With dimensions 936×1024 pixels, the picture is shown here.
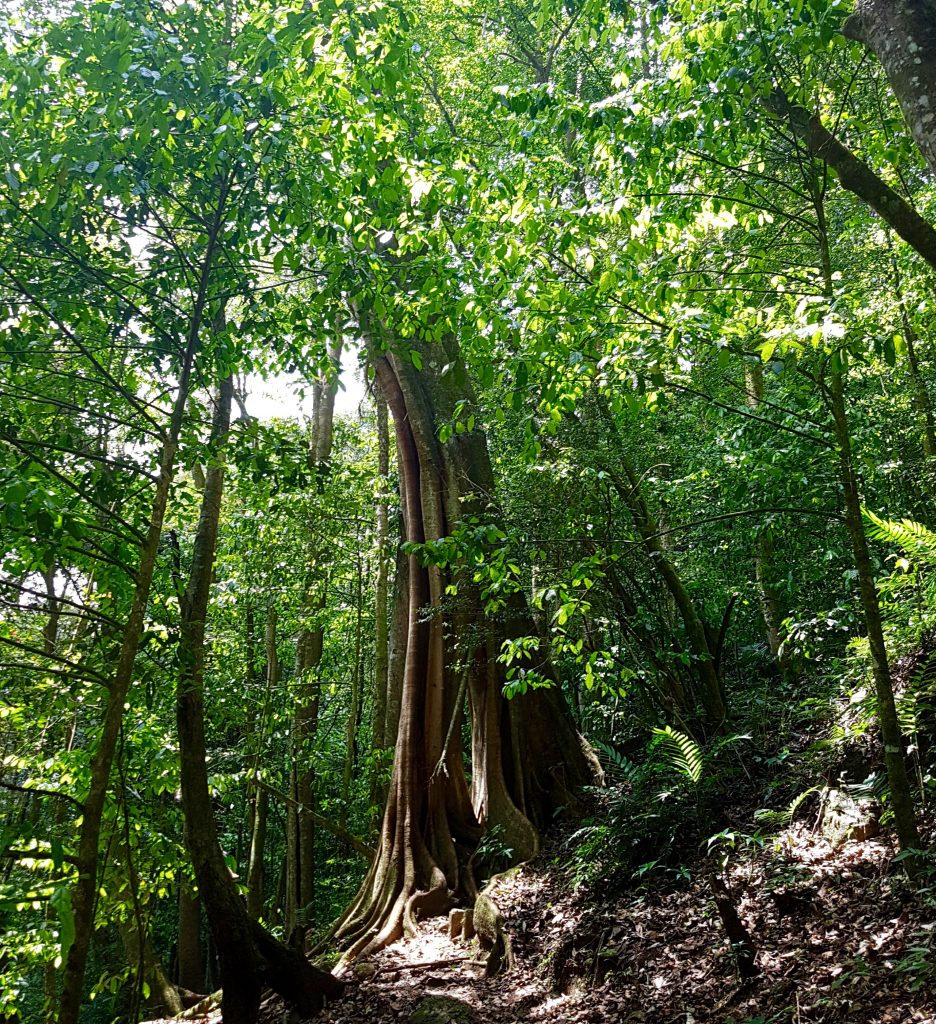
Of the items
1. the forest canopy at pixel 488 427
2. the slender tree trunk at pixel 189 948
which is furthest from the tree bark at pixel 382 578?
the slender tree trunk at pixel 189 948

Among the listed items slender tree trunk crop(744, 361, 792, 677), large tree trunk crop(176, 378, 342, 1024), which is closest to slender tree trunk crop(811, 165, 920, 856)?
large tree trunk crop(176, 378, 342, 1024)

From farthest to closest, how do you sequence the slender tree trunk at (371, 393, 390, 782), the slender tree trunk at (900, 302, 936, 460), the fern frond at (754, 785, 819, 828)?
the slender tree trunk at (371, 393, 390, 782) → the slender tree trunk at (900, 302, 936, 460) → the fern frond at (754, 785, 819, 828)

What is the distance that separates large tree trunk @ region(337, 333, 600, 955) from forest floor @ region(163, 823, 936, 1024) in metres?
0.90

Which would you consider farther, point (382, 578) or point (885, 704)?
point (382, 578)

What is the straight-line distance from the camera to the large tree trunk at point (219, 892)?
498 centimetres

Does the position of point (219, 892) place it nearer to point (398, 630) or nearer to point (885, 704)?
point (885, 704)

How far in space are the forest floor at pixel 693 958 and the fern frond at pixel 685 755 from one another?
67 centimetres

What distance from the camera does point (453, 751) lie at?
804 centimetres

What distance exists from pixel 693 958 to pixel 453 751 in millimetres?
4009

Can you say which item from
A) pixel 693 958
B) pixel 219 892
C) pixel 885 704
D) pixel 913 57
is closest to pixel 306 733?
pixel 219 892

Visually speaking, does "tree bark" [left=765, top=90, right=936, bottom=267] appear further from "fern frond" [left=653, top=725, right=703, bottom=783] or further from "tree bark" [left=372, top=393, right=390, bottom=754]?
"tree bark" [left=372, top=393, right=390, bottom=754]

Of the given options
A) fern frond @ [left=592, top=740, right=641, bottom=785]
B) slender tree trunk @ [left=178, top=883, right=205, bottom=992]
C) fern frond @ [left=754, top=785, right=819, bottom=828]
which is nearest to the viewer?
fern frond @ [left=754, top=785, right=819, bottom=828]

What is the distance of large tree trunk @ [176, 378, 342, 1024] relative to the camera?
498 centimetres

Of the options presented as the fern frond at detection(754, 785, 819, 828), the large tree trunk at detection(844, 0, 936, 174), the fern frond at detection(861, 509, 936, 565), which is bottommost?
the fern frond at detection(754, 785, 819, 828)
